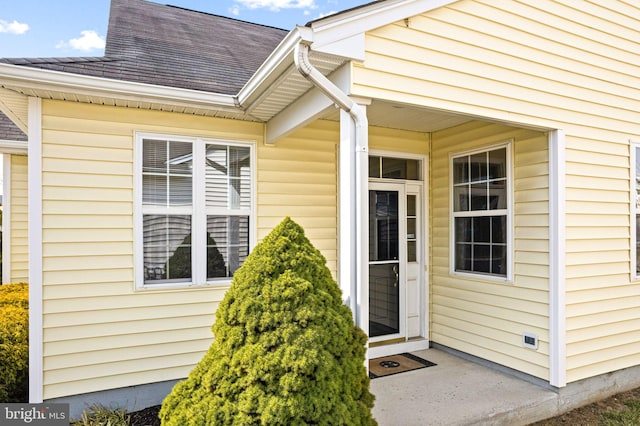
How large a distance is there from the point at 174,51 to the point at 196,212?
2.31 metres

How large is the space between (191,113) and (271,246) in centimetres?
206

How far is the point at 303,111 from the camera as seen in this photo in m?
3.48

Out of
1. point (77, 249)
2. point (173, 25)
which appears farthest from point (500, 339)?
point (173, 25)

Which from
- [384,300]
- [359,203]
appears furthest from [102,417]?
[384,300]

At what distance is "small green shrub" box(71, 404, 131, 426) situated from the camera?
3.32 metres

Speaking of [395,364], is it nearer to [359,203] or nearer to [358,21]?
[359,203]

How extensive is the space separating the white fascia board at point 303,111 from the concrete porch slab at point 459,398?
2639 mm

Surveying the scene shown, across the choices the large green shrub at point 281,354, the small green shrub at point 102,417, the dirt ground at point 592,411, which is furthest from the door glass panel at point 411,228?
the small green shrub at point 102,417

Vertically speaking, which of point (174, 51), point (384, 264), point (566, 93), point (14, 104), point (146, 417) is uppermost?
point (174, 51)

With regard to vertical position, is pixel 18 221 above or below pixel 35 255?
above

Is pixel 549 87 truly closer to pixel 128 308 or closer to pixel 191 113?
pixel 191 113

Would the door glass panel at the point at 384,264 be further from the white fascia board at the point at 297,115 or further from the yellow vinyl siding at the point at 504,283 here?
the white fascia board at the point at 297,115

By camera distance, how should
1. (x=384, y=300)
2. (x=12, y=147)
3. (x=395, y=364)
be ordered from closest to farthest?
(x=395, y=364) < (x=384, y=300) < (x=12, y=147)

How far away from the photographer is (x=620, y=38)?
4316 mm
